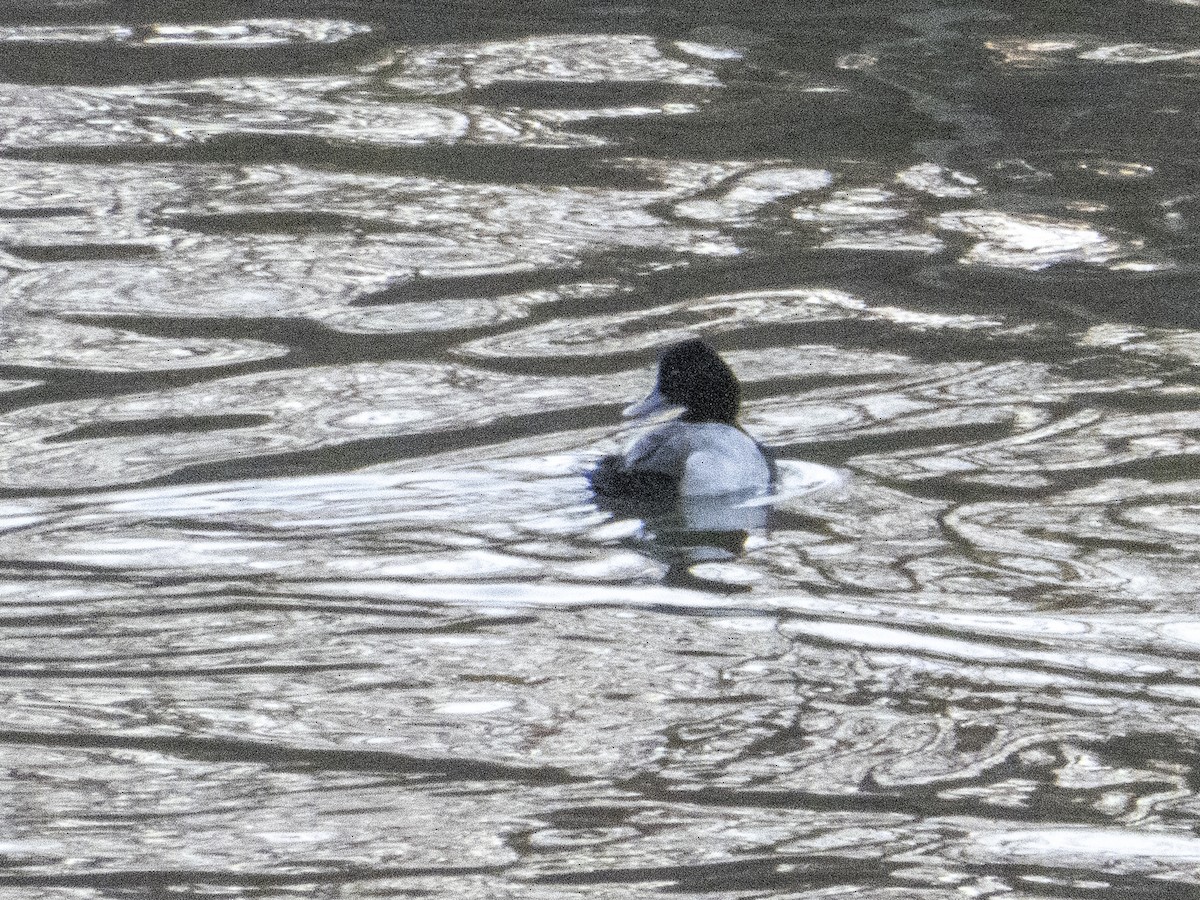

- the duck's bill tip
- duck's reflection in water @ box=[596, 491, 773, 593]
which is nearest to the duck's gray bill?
the duck's bill tip

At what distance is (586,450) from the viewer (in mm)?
8492

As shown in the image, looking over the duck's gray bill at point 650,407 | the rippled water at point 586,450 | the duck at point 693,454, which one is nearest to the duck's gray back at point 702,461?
the duck at point 693,454

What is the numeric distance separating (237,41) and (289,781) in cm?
1014

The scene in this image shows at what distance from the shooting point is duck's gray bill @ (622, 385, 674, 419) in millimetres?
8359

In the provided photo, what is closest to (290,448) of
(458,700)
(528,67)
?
(458,700)

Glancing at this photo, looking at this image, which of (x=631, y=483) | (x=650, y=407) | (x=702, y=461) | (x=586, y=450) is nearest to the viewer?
(x=631, y=483)

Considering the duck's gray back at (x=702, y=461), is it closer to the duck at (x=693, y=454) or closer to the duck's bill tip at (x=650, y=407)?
the duck at (x=693, y=454)

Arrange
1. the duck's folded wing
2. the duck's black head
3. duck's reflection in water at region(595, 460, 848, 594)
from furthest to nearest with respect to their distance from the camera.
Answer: the duck's black head, the duck's folded wing, duck's reflection in water at region(595, 460, 848, 594)

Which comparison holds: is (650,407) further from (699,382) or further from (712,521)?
(712,521)

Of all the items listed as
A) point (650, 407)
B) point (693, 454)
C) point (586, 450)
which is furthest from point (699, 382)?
point (586, 450)

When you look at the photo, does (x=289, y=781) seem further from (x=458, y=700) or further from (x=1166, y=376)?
(x=1166, y=376)

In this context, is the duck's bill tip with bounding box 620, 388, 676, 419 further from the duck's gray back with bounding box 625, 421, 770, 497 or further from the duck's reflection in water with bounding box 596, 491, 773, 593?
the duck's reflection in water with bounding box 596, 491, 773, 593

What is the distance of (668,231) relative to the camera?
37.1ft

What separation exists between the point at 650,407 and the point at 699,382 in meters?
0.22
